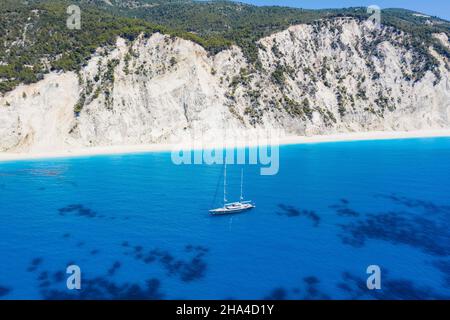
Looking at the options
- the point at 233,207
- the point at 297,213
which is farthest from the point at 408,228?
the point at 233,207

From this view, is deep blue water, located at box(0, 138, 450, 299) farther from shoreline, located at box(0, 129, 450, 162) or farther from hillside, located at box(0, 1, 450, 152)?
hillside, located at box(0, 1, 450, 152)

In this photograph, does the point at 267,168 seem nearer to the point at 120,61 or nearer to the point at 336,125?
the point at 120,61

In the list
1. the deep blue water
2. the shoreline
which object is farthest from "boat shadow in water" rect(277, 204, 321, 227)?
the shoreline

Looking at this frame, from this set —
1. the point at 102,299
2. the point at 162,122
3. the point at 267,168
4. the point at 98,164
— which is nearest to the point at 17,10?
the point at 162,122

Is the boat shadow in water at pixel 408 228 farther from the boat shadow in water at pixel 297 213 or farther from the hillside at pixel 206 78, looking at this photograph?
the hillside at pixel 206 78

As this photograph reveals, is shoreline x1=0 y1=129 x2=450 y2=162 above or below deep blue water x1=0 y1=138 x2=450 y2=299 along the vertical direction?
above

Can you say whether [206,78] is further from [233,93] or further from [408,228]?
[408,228]
